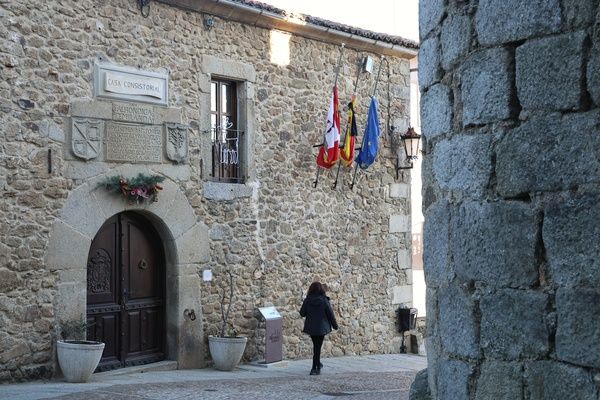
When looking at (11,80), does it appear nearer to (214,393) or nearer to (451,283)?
(214,393)

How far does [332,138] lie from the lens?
12203 millimetres

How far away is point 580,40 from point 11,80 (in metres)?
7.55

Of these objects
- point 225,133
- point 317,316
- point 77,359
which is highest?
point 225,133

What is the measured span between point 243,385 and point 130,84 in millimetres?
3660

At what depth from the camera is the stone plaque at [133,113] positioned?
996 cm

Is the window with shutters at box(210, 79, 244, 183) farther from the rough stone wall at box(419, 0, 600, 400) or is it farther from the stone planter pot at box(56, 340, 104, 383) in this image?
the rough stone wall at box(419, 0, 600, 400)

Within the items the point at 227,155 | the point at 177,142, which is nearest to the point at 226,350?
the point at 227,155

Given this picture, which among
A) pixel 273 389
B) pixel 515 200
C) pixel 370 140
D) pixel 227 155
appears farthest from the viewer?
pixel 370 140

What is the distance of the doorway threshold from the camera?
9.89 m

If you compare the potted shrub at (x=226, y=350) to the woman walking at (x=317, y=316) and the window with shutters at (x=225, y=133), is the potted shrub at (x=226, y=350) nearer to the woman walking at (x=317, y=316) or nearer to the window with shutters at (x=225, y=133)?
the woman walking at (x=317, y=316)

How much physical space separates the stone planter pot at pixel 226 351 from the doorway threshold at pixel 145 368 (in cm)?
Answer: 54

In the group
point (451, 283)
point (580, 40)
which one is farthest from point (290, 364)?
point (580, 40)

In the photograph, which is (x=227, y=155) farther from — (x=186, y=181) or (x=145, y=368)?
(x=145, y=368)

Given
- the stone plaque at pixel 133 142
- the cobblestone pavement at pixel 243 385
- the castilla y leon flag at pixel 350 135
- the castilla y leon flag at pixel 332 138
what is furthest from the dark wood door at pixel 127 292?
the castilla y leon flag at pixel 350 135
